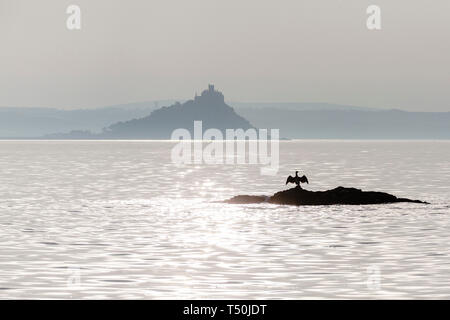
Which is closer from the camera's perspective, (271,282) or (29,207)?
(271,282)

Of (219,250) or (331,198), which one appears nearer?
(219,250)

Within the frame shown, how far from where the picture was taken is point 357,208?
58.3 m

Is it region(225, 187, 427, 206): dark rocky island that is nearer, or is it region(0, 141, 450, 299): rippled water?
region(0, 141, 450, 299): rippled water

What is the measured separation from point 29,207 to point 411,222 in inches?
1131

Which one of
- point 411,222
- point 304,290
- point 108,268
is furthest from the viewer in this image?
point 411,222

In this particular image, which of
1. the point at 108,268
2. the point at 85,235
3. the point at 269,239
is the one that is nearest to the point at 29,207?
the point at 85,235

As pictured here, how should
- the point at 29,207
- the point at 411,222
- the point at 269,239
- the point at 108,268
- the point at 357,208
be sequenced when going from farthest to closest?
the point at 29,207 → the point at 357,208 → the point at 411,222 → the point at 269,239 → the point at 108,268

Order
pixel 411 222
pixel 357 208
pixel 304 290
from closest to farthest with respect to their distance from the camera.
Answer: pixel 304 290 < pixel 411 222 < pixel 357 208

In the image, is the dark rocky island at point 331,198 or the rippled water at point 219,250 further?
the dark rocky island at point 331,198
